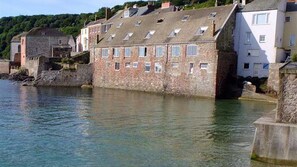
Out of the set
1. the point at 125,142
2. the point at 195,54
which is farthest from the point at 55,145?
the point at 195,54

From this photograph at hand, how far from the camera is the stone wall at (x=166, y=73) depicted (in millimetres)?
47188

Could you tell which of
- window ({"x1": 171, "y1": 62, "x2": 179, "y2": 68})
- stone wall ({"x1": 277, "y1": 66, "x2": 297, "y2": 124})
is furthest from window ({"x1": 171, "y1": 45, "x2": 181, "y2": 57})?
stone wall ({"x1": 277, "y1": 66, "x2": 297, "y2": 124})

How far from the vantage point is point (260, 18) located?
48.8 metres

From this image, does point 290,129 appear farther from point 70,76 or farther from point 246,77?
point 70,76

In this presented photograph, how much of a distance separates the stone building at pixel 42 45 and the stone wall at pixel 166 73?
116 ft

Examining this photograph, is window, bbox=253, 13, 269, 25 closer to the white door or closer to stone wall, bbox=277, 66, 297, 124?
the white door

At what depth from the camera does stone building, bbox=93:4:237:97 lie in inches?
1869

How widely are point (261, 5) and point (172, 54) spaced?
12597 millimetres

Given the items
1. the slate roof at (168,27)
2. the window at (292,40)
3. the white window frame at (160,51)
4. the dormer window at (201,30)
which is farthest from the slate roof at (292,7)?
the white window frame at (160,51)

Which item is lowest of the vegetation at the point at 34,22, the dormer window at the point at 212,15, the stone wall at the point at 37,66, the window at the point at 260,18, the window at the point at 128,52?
the stone wall at the point at 37,66

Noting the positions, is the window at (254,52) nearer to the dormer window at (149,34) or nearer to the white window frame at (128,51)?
the dormer window at (149,34)

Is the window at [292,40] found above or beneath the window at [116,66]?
above

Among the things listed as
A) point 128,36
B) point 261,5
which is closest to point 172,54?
point 128,36

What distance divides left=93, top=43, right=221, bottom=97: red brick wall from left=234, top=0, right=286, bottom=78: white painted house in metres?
5.41
